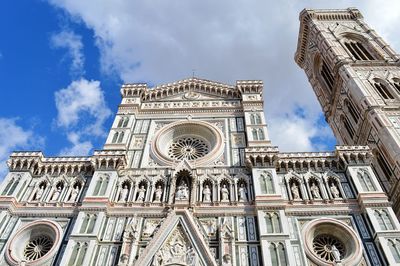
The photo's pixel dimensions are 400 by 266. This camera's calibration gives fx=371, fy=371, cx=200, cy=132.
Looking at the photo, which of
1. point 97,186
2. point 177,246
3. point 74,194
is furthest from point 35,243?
point 177,246

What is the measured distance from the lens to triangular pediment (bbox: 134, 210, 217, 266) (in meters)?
13.1

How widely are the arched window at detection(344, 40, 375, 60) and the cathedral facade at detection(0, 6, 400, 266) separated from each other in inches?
461

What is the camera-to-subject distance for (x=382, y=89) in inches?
906

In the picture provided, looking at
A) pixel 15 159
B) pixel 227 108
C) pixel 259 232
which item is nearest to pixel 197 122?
pixel 227 108

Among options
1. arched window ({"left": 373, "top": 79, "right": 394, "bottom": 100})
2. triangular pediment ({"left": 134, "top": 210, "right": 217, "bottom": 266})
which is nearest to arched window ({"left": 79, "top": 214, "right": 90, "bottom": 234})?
triangular pediment ({"left": 134, "top": 210, "right": 217, "bottom": 266})

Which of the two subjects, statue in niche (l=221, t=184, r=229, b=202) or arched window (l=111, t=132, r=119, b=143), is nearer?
statue in niche (l=221, t=184, r=229, b=202)

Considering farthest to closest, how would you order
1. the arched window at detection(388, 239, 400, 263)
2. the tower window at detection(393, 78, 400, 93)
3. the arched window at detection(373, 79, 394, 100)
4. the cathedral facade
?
the tower window at detection(393, 78, 400, 93), the arched window at detection(373, 79, 394, 100), the cathedral facade, the arched window at detection(388, 239, 400, 263)

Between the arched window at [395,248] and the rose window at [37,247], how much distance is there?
12.7 m

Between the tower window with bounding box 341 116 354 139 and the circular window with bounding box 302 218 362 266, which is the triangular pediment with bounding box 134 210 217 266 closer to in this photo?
the circular window with bounding box 302 218 362 266

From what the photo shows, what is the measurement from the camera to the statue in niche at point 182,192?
15273 millimetres

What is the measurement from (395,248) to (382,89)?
1270 centimetres

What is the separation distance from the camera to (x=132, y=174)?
55.8ft

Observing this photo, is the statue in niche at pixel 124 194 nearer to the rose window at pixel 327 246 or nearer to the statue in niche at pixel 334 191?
the rose window at pixel 327 246

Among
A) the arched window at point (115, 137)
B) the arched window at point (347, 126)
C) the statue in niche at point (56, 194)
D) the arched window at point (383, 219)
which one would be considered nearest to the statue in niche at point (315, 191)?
the arched window at point (383, 219)
